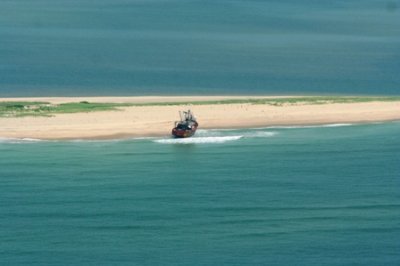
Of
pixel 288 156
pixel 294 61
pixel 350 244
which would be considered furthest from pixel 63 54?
pixel 350 244

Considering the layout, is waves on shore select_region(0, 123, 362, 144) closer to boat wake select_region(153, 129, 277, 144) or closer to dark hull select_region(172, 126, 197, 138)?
boat wake select_region(153, 129, 277, 144)

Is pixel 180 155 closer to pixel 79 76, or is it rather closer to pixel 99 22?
pixel 79 76

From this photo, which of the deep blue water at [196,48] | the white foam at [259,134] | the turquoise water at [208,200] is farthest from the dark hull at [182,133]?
the deep blue water at [196,48]

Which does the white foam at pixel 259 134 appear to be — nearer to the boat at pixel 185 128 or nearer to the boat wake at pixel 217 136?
the boat wake at pixel 217 136

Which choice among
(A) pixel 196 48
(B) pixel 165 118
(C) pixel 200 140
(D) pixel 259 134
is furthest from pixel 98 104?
(A) pixel 196 48

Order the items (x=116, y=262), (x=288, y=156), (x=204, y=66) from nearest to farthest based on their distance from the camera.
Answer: (x=116, y=262), (x=288, y=156), (x=204, y=66)
